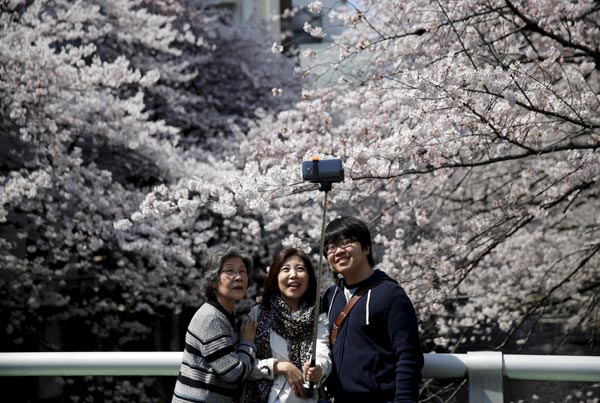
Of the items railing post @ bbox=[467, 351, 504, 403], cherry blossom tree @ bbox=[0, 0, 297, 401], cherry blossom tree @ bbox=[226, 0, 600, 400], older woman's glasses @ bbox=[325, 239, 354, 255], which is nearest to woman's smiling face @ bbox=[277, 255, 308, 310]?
older woman's glasses @ bbox=[325, 239, 354, 255]

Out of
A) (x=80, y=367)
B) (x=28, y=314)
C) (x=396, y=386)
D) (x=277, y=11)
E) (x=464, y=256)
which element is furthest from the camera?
(x=277, y=11)

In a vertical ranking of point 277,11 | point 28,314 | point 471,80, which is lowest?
point 28,314

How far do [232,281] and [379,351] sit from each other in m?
0.65

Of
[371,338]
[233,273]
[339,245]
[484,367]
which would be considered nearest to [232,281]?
[233,273]

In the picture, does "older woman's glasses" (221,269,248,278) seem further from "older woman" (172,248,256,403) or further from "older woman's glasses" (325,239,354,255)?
"older woman's glasses" (325,239,354,255)

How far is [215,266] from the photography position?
3219mm

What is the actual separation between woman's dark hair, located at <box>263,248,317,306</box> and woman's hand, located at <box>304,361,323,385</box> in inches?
12.9

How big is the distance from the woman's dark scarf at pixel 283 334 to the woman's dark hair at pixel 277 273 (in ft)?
0.16

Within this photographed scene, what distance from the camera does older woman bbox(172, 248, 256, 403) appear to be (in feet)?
9.82

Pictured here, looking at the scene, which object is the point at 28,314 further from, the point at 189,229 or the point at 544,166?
the point at 544,166

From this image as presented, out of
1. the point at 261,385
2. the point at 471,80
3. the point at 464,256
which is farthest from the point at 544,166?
the point at 261,385

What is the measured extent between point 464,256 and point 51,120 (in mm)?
4358

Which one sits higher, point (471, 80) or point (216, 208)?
point (471, 80)

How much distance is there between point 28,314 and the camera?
9078 millimetres
